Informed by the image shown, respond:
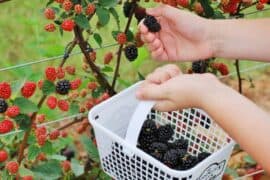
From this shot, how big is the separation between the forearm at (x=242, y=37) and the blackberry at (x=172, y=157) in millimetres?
272

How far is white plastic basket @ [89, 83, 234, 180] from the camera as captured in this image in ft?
4.64

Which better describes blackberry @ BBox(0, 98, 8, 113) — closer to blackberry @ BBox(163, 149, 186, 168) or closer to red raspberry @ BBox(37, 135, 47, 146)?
red raspberry @ BBox(37, 135, 47, 146)

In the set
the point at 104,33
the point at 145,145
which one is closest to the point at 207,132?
the point at 145,145

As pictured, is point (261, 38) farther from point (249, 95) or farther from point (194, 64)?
point (249, 95)

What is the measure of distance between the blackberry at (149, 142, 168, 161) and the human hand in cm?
18

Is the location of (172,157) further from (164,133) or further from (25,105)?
(25,105)

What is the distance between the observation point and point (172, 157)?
1.51m

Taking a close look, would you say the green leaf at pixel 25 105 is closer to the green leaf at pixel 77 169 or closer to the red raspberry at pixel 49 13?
the red raspberry at pixel 49 13

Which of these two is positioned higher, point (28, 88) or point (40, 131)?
point (28, 88)

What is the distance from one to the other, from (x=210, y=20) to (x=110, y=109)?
1.04 ft

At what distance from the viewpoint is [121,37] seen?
163cm

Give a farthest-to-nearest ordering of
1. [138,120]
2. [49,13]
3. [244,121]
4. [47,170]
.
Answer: [47,170] → [49,13] → [138,120] → [244,121]

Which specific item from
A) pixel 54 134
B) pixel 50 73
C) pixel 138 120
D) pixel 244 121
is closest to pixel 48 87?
pixel 50 73

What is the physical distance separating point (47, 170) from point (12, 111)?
295 millimetres
